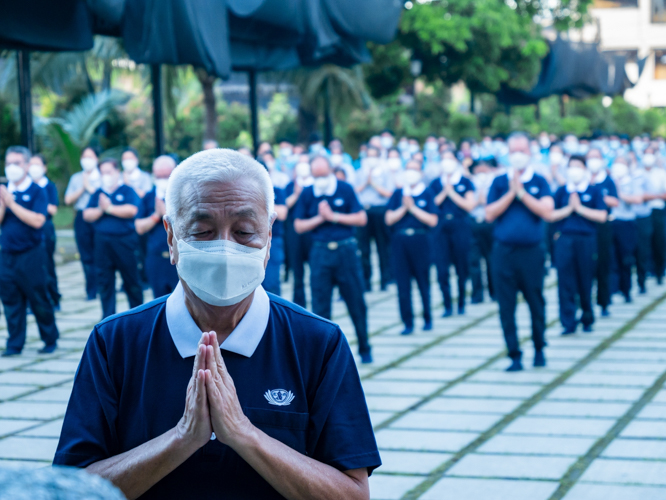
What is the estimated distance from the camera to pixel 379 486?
5234 millimetres

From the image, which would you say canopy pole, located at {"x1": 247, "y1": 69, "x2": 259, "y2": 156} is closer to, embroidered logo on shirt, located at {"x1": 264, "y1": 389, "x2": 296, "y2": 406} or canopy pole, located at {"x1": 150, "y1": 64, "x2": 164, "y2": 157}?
canopy pole, located at {"x1": 150, "y1": 64, "x2": 164, "y2": 157}

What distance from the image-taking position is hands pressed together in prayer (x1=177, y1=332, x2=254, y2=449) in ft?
6.37

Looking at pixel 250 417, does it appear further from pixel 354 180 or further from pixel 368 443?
pixel 354 180

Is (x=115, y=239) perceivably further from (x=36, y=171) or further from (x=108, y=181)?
(x=36, y=171)

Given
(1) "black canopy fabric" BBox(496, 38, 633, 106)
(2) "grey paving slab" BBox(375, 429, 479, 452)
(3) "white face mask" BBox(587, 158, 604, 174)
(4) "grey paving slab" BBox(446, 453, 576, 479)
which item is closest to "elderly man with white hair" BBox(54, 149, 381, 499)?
(4) "grey paving slab" BBox(446, 453, 576, 479)

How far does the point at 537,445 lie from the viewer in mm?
6016

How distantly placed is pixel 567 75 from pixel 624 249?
52.6ft

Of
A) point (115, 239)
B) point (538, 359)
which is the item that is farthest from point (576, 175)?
point (115, 239)

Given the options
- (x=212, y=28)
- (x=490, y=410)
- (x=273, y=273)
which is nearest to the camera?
(x=490, y=410)

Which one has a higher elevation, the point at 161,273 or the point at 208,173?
the point at 208,173

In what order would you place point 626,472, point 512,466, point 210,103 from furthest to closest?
1. point 210,103
2. point 512,466
3. point 626,472

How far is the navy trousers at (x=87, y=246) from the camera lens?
1228 centimetres

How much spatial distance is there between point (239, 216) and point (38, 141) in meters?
21.6

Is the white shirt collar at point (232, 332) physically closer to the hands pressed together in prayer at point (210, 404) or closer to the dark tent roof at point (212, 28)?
the hands pressed together in prayer at point (210, 404)
